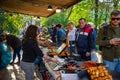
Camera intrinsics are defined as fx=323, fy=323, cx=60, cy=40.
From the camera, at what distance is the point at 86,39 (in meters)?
8.45

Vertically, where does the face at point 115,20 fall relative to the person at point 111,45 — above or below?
above

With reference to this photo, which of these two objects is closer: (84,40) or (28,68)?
(28,68)

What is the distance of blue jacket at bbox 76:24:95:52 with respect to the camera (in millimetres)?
8339

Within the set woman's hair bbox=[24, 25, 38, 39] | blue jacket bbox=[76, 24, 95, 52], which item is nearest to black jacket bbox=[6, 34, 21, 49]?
blue jacket bbox=[76, 24, 95, 52]

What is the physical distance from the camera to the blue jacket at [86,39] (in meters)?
8.34

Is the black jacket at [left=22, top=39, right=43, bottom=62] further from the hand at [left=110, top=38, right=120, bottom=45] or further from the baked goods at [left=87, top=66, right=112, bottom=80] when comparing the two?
the baked goods at [left=87, top=66, right=112, bottom=80]

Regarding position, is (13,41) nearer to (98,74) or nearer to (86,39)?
(86,39)

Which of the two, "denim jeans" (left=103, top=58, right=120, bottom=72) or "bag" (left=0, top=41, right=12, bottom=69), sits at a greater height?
"bag" (left=0, top=41, right=12, bottom=69)

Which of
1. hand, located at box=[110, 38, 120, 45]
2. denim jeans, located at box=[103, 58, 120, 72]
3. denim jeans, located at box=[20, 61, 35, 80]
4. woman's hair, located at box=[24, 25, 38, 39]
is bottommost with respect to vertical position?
denim jeans, located at box=[20, 61, 35, 80]

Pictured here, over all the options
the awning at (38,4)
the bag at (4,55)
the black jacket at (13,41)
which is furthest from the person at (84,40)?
the black jacket at (13,41)

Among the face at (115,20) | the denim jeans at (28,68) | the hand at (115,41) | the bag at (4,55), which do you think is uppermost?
the face at (115,20)

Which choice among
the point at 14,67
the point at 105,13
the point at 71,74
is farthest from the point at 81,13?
the point at 71,74

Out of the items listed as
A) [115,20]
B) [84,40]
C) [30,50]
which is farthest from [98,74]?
[84,40]

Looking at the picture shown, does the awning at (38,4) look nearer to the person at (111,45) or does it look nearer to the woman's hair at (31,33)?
the woman's hair at (31,33)
